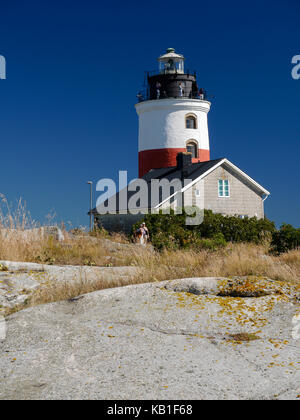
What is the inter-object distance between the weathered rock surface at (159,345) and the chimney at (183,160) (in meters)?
26.9

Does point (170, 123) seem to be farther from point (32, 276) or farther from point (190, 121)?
point (32, 276)

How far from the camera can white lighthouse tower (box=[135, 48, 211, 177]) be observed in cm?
3759

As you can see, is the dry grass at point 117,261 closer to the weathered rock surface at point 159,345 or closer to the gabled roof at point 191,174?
the weathered rock surface at point 159,345

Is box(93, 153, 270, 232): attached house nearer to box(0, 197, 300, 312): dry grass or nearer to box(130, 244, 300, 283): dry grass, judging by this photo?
box(0, 197, 300, 312): dry grass

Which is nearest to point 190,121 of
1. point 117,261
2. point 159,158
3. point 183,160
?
point 159,158

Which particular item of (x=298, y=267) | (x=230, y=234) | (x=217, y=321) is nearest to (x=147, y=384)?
(x=217, y=321)

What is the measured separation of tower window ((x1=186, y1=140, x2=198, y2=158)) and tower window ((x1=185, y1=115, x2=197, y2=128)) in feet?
4.41

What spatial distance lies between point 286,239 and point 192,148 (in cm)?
2272

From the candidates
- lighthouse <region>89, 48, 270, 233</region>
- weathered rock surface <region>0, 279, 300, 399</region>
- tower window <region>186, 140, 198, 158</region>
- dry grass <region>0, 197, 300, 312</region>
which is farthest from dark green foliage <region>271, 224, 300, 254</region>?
tower window <region>186, 140, 198, 158</region>

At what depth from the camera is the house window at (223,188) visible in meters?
33.1

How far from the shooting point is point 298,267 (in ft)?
30.0

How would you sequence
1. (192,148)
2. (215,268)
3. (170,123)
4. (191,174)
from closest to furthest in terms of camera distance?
1. (215,268)
2. (191,174)
3. (170,123)
4. (192,148)

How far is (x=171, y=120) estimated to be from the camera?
1486 inches
